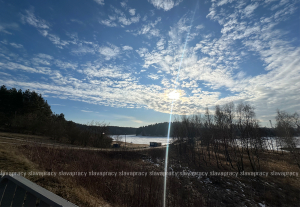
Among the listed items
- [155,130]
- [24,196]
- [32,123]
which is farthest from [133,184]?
[155,130]

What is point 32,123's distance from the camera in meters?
37.0

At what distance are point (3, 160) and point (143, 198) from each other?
9586 mm

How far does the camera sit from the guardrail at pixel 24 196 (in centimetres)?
313

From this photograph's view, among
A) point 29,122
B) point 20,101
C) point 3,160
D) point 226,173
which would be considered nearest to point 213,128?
point 226,173

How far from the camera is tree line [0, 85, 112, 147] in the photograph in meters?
36.2

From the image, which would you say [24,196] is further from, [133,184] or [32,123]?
[32,123]

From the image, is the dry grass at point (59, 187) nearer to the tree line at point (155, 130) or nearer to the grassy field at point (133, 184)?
the grassy field at point (133, 184)

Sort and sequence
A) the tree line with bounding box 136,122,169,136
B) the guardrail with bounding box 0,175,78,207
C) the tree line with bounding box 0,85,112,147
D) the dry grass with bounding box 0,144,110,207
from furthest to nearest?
the tree line with bounding box 136,122,169,136
the tree line with bounding box 0,85,112,147
the dry grass with bounding box 0,144,110,207
the guardrail with bounding box 0,175,78,207

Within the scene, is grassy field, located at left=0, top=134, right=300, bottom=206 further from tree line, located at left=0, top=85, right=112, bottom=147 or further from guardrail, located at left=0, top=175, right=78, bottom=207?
tree line, located at left=0, top=85, right=112, bottom=147

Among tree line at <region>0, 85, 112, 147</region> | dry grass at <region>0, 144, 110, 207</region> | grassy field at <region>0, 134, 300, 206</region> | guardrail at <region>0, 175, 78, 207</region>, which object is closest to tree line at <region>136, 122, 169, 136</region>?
tree line at <region>0, 85, 112, 147</region>

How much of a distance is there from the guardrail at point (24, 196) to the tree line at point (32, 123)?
3738 centimetres

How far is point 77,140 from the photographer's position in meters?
37.6

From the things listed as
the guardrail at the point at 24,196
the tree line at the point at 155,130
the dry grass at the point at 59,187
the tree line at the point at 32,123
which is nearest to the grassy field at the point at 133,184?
the dry grass at the point at 59,187

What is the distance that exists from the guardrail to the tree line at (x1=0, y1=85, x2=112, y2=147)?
37.4 meters
